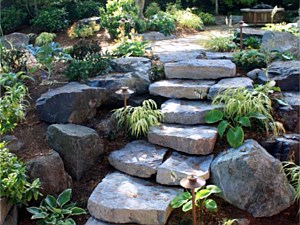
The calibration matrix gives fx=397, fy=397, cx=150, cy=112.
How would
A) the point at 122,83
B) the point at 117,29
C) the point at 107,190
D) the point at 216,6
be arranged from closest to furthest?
1. the point at 107,190
2. the point at 122,83
3. the point at 117,29
4. the point at 216,6

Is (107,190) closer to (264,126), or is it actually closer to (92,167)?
(92,167)

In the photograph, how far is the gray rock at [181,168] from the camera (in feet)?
12.9

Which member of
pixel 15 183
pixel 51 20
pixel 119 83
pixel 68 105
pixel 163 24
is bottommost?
pixel 15 183

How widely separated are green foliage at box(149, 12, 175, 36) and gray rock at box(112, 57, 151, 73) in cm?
345

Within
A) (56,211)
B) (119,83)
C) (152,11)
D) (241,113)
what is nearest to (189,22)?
(152,11)

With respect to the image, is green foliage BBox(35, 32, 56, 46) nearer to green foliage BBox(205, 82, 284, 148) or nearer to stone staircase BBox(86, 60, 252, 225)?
stone staircase BBox(86, 60, 252, 225)

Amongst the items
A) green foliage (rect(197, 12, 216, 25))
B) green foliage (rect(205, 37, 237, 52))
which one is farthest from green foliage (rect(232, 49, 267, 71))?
green foliage (rect(197, 12, 216, 25))

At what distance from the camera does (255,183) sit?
3.77 m

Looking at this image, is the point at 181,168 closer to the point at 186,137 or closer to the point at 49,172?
the point at 186,137

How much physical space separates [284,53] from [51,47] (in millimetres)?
3479

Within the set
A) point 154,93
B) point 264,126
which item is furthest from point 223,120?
point 154,93

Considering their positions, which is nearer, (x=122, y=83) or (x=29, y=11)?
(x=122, y=83)

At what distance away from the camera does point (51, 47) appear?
555 cm

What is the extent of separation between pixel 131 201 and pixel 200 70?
2394mm
